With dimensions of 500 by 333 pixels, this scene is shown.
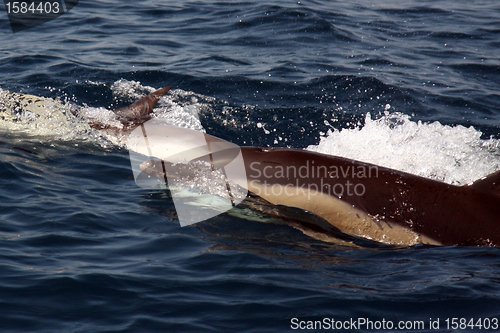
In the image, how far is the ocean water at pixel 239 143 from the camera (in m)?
3.64

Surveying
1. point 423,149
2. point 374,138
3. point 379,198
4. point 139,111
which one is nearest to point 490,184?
point 379,198

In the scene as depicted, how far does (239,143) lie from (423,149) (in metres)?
2.57

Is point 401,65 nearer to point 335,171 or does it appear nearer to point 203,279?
point 335,171

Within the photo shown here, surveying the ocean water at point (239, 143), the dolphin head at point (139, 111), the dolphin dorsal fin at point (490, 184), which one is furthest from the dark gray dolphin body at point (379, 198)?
the dolphin head at point (139, 111)

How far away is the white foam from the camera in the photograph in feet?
20.7

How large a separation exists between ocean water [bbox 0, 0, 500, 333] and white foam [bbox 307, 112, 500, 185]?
3 cm

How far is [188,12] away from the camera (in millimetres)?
14266

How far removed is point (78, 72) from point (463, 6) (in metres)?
11.1

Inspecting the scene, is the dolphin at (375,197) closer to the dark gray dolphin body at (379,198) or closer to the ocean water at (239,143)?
the dark gray dolphin body at (379,198)

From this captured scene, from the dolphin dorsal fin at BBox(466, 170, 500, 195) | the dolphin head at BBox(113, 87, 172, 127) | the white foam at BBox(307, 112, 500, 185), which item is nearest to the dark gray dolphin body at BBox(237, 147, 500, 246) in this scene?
the dolphin dorsal fin at BBox(466, 170, 500, 195)

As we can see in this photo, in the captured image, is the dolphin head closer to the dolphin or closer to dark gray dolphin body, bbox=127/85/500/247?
the dolphin

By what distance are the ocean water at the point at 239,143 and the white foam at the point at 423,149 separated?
0.03 m

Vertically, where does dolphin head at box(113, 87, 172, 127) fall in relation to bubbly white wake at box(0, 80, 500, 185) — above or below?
above

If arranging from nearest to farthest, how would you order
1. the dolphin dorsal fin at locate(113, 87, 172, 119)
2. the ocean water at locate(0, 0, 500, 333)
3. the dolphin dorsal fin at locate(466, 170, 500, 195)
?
the ocean water at locate(0, 0, 500, 333), the dolphin dorsal fin at locate(466, 170, 500, 195), the dolphin dorsal fin at locate(113, 87, 172, 119)
